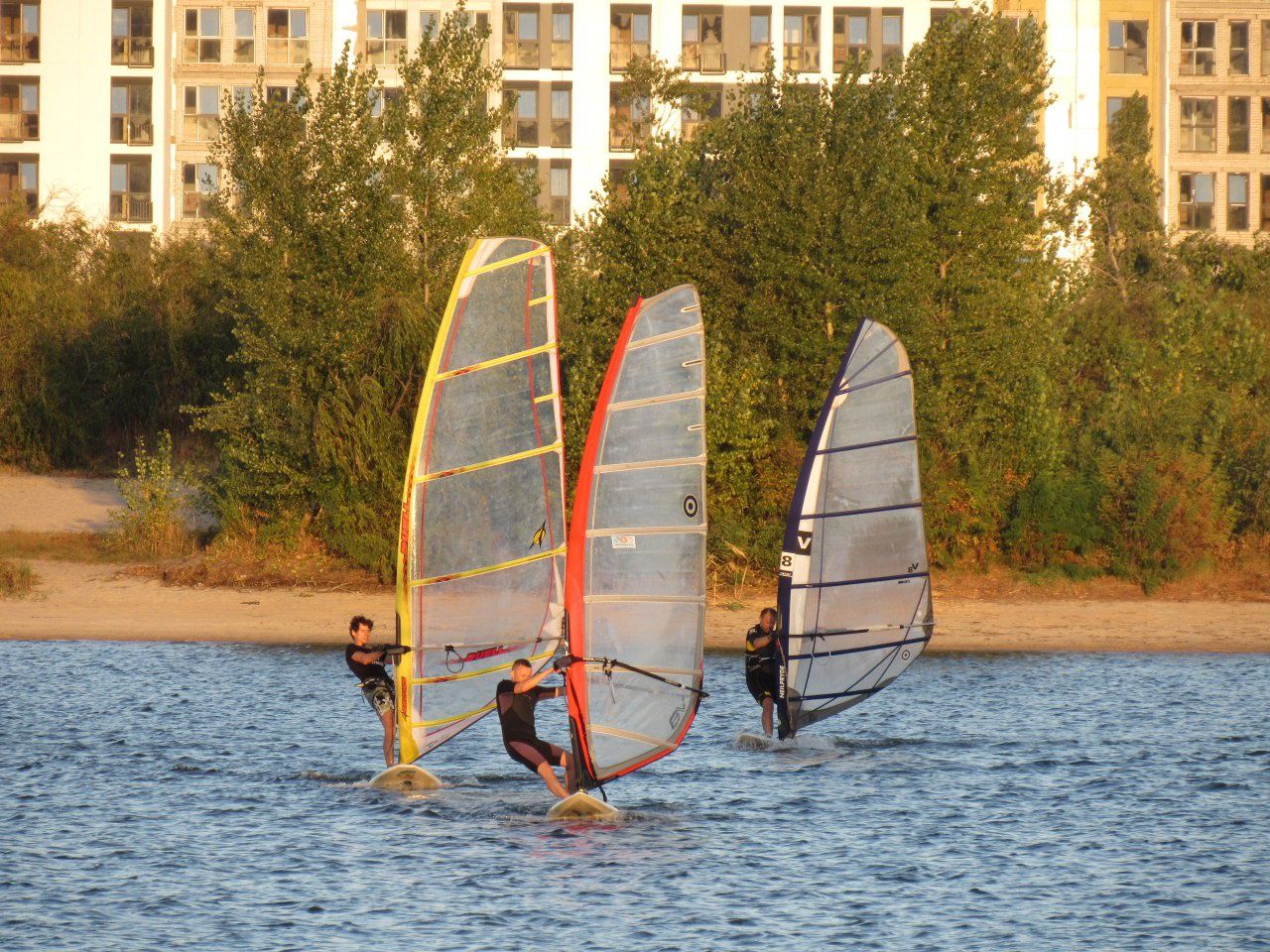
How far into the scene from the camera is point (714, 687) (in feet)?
81.3

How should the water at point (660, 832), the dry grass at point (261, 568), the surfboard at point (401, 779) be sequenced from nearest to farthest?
1. the water at point (660, 832)
2. the surfboard at point (401, 779)
3. the dry grass at point (261, 568)

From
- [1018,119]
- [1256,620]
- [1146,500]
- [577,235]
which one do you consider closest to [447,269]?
[577,235]

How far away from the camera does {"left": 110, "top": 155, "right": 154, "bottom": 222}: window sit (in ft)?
204

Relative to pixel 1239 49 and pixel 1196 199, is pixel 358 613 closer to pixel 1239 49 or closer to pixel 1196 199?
pixel 1196 199

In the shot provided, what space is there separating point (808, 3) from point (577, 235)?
88.8ft

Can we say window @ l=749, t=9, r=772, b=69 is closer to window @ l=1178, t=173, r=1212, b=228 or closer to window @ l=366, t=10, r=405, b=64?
window @ l=366, t=10, r=405, b=64

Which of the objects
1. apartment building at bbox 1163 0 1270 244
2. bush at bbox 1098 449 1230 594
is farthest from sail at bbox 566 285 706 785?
apartment building at bbox 1163 0 1270 244

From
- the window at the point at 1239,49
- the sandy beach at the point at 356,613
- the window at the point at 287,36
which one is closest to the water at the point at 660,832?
the sandy beach at the point at 356,613

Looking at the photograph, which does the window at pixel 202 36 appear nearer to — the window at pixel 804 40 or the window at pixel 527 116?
the window at pixel 527 116

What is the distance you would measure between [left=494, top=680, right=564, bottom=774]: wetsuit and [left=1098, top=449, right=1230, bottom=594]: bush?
59.1 ft

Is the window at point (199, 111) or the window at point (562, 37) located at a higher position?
the window at point (562, 37)

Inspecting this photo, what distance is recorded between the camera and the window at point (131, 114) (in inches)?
2443

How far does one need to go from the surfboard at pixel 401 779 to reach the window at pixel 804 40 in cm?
4901

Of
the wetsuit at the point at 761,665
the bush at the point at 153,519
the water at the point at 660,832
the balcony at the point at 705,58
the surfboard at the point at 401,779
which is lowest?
the water at the point at 660,832
